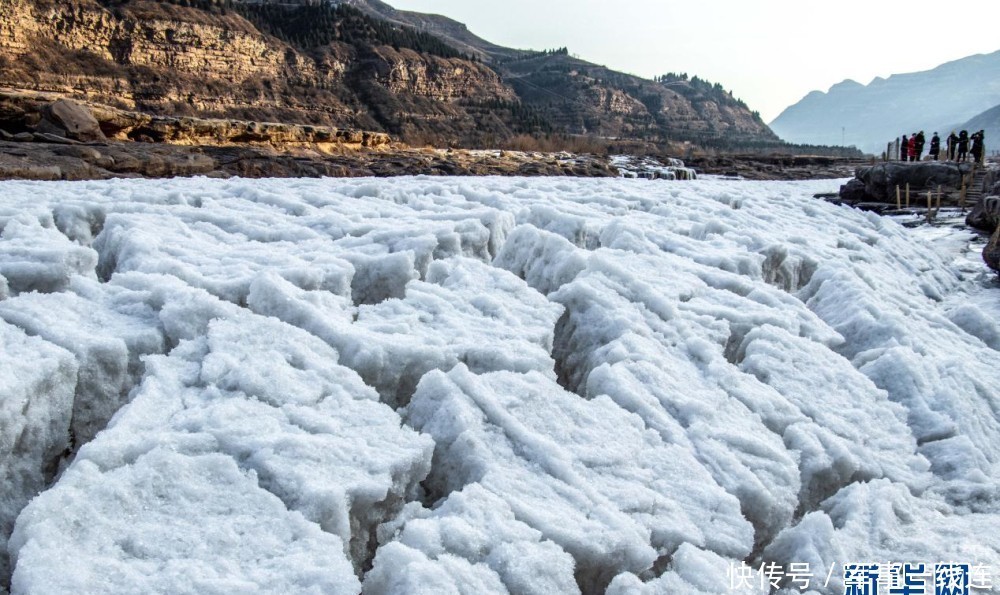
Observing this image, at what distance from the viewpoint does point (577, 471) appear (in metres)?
2.51

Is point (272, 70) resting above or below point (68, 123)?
above

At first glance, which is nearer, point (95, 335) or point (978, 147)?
point (95, 335)

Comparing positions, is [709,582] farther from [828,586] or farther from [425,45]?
[425,45]

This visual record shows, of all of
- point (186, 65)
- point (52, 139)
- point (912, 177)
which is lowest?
point (52, 139)

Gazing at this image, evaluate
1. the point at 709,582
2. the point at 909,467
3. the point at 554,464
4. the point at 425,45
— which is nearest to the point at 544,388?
the point at 554,464

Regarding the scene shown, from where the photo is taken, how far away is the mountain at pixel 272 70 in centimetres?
4522

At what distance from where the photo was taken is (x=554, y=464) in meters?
2.50

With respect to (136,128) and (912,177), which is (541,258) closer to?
(136,128)

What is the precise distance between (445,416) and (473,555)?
69 cm

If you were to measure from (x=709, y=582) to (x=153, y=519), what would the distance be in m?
1.86

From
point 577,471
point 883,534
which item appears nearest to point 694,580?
point 577,471

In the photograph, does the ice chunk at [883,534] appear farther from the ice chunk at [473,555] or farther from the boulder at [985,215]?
the boulder at [985,215]

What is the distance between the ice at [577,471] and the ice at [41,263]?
80.1 inches

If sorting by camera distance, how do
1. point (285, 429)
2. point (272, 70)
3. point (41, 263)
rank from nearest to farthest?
point (285, 429), point (41, 263), point (272, 70)
